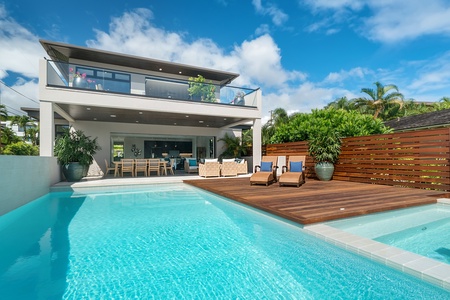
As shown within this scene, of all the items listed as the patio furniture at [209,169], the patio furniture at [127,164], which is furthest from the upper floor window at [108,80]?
the patio furniture at [209,169]

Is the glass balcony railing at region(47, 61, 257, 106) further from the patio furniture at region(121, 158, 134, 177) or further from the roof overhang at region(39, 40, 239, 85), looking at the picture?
the patio furniture at region(121, 158, 134, 177)

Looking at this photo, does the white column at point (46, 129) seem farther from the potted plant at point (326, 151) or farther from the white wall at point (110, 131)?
the potted plant at point (326, 151)

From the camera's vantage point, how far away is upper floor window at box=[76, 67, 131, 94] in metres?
9.91

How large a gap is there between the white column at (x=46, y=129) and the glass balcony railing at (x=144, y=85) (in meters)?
0.93

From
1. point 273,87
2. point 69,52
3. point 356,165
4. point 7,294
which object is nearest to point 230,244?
point 7,294

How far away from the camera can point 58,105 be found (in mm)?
10133

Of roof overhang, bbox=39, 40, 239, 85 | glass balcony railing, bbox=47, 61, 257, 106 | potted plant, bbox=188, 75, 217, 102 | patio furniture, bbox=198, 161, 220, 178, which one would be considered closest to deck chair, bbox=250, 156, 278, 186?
patio furniture, bbox=198, 161, 220, 178

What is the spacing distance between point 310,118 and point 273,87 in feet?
60.9

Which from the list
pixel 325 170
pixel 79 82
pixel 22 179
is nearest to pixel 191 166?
pixel 79 82

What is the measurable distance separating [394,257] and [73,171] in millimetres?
11378

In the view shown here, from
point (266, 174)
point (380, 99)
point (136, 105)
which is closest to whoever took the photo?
point (266, 174)

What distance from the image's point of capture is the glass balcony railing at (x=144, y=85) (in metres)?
9.65

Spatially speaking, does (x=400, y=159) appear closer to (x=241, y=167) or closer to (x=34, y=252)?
(x=241, y=167)

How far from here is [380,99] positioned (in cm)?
2447
